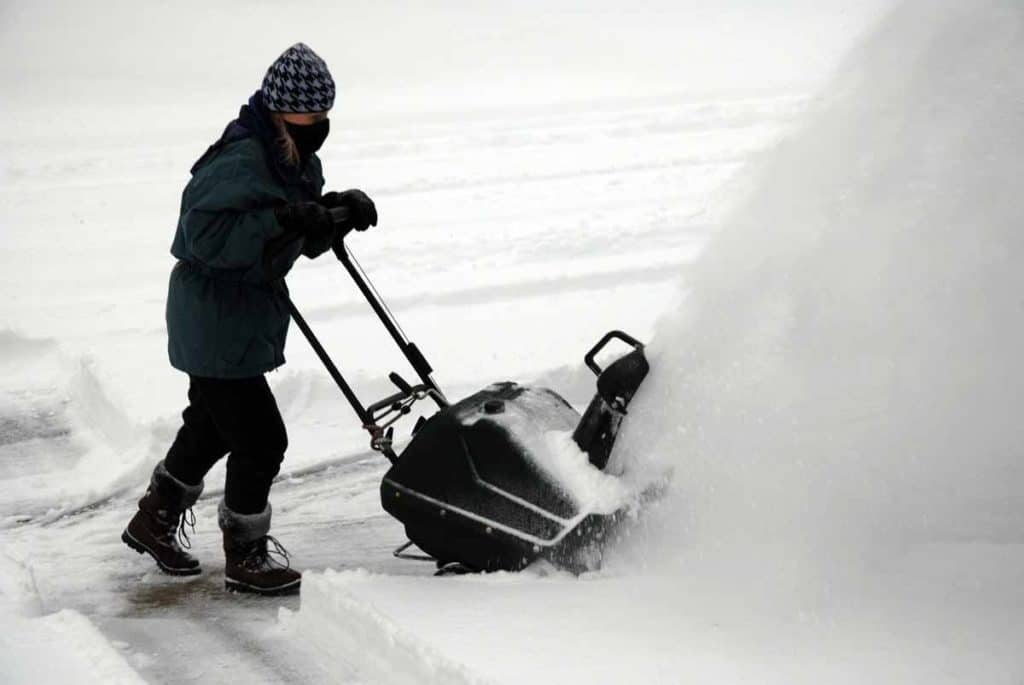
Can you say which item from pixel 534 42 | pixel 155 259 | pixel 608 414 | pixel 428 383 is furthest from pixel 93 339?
pixel 534 42

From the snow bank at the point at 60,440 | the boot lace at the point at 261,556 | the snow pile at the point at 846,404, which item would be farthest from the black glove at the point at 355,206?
the snow bank at the point at 60,440

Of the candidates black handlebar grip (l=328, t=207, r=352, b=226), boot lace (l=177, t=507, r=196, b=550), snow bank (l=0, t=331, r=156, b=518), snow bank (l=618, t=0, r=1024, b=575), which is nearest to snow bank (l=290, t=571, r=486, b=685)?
boot lace (l=177, t=507, r=196, b=550)

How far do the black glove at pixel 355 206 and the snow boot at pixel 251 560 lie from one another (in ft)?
3.10

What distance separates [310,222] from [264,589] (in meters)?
1.16

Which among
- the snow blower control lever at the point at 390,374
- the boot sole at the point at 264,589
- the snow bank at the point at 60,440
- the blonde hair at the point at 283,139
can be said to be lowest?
the boot sole at the point at 264,589

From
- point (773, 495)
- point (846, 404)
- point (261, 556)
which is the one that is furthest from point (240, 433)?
point (846, 404)

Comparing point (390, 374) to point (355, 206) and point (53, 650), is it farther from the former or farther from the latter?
point (53, 650)

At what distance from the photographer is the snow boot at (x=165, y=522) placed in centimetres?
382

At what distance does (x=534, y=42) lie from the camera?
22.5 metres

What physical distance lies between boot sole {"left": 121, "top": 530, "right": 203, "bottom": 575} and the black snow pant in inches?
12.5

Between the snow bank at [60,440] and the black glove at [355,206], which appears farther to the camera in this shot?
the snow bank at [60,440]

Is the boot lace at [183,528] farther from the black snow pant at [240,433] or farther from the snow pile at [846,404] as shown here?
the snow pile at [846,404]

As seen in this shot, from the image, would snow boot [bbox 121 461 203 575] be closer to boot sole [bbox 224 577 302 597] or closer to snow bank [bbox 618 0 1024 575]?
boot sole [bbox 224 577 302 597]

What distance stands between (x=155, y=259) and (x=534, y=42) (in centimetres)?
1553
